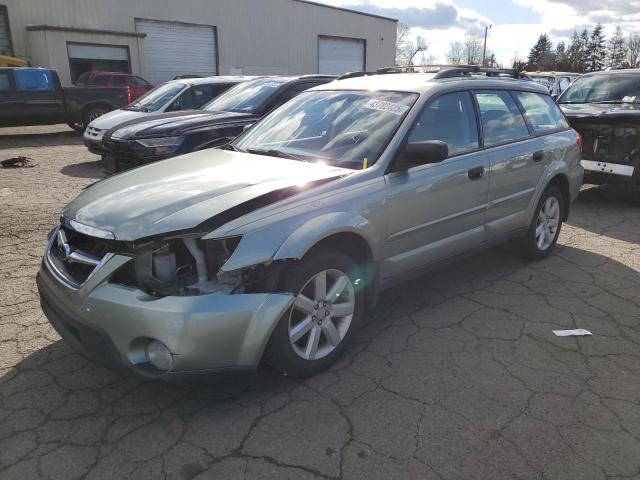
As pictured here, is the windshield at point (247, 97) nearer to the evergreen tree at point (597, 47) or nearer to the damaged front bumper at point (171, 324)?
the damaged front bumper at point (171, 324)

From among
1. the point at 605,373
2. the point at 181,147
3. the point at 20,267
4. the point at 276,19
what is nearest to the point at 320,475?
the point at 605,373

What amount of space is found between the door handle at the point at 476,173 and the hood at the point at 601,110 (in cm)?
412

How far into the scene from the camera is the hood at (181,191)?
261 centimetres

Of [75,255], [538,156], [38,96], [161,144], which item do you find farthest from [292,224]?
[38,96]

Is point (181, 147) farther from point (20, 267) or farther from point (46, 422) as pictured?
point (46, 422)

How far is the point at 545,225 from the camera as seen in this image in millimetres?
5012

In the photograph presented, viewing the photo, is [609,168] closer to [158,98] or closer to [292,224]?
[292,224]

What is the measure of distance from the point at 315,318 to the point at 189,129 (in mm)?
4892

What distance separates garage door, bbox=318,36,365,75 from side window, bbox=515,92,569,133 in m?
28.2

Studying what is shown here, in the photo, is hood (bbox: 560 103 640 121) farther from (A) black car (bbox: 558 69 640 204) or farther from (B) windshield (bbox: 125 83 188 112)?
(B) windshield (bbox: 125 83 188 112)

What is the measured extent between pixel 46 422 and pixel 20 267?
8.00 feet

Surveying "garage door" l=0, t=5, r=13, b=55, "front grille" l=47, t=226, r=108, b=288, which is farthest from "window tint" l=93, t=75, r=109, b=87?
"front grille" l=47, t=226, r=108, b=288

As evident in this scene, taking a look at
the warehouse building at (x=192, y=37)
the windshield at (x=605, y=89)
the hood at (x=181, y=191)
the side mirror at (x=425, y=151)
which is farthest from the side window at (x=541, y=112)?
the warehouse building at (x=192, y=37)

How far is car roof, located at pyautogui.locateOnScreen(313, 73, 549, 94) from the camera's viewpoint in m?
3.77
